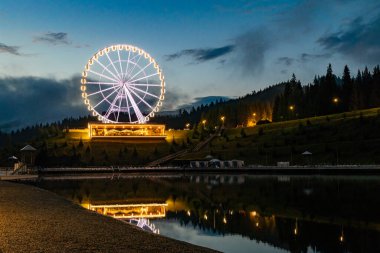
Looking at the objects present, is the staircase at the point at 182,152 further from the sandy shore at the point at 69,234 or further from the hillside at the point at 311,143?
the sandy shore at the point at 69,234

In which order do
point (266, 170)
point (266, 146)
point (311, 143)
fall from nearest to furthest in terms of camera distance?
point (266, 170), point (311, 143), point (266, 146)

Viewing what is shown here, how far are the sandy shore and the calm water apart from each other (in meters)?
2.40

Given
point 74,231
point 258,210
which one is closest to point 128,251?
point 74,231

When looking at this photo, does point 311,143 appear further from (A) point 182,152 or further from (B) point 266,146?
(A) point 182,152

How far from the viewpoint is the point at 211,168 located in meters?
68.8

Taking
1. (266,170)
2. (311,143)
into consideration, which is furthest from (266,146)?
(266,170)

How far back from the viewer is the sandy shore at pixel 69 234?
13.4 m

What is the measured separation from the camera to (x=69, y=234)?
1570 centimetres

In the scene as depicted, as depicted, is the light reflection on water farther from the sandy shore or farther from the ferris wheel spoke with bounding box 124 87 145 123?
the ferris wheel spoke with bounding box 124 87 145 123

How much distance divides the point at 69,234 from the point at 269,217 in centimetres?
1052

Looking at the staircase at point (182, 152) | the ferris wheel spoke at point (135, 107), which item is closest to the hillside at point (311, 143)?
the staircase at point (182, 152)

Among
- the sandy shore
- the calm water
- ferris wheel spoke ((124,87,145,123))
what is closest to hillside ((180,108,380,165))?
ferris wheel spoke ((124,87,145,123))

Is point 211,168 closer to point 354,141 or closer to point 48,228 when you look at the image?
point 354,141

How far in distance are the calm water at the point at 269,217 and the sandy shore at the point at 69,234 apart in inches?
94.6
